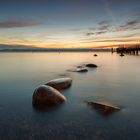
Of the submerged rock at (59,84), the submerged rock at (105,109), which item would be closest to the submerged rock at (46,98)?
the submerged rock at (105,109)

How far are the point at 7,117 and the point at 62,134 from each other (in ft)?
6.64

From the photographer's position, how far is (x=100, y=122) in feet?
18.3

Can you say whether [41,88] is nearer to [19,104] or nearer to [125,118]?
[19,104]

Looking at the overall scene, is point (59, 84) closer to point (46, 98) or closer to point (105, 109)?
point (46, 98)

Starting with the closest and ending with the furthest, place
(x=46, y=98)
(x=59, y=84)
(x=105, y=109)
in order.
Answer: (x=105, y=109) < (x=46, y=98) < (x=59, y=84)

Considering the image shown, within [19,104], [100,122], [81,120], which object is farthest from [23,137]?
[19,104]

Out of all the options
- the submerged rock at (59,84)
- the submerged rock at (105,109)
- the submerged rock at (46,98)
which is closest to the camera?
the submerged rock at (105,109)

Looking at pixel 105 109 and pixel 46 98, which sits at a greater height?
pixel 46 98

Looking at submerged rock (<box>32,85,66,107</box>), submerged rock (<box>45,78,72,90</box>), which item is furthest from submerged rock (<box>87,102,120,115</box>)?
submerged rock (<box>45,78,72,90</box>)

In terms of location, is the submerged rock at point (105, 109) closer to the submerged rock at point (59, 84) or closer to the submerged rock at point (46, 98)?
the submerged rock at point (46, 98)

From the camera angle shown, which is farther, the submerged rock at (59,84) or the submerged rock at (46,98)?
the submerged rock at (59,84)

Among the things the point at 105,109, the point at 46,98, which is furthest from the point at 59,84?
the point at 105,109

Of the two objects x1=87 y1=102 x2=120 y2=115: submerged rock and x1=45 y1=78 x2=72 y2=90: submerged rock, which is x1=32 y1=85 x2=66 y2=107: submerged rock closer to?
x1=87 y1=102 x2=120 y2=115: submerged rock

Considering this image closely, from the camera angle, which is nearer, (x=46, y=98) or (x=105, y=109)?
(x=105, y=109)
